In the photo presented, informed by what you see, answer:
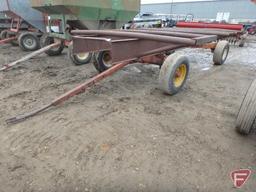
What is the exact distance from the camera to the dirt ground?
212cm

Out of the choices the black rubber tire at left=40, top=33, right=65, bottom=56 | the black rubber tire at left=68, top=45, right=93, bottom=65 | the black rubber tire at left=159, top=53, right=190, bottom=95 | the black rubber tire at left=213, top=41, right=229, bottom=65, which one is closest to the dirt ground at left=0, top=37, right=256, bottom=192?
the black rubber tire at left=159, top=53, right=190, bottom=95

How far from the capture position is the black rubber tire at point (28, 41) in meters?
7.90

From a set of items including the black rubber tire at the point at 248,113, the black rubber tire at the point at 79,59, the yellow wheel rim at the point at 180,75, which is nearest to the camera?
the black rubber tire at the point at 248,113

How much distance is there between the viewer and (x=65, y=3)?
5.88 m

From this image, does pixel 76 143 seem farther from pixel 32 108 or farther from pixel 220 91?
pixel 220 91

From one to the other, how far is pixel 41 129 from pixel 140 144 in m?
1.22

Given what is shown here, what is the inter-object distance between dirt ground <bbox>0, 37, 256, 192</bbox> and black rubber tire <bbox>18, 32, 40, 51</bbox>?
394 centimetres

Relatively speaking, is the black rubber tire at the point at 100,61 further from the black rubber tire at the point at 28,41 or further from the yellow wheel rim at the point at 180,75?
the black rubber tire at the point at 28,41

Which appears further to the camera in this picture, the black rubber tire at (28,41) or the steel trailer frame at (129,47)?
the black rubber tire at (28,41)

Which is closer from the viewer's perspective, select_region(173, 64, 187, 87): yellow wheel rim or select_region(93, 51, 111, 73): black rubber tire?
select_region(173, 64, 187, 87): yellow wheel rim

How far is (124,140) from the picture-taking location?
267cm

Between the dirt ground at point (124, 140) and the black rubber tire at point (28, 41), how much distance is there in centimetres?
394

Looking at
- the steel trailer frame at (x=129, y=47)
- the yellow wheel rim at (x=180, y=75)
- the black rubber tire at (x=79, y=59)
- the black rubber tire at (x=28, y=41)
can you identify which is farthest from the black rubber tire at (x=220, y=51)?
the black rubber tire at (x=28, y=41)

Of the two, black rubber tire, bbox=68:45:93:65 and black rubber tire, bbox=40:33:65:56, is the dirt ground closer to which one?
black rubber tire, bbox=68:45:93:65
